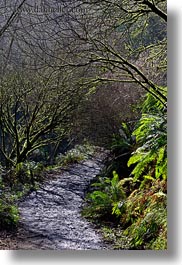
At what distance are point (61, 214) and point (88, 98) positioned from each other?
820 millimetres

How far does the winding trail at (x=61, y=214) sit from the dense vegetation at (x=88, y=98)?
0.07 metres

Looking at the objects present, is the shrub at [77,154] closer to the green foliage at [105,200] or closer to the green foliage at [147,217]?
the green foliage at [105,200]

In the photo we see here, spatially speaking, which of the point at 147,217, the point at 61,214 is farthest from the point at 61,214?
the point at 147,217

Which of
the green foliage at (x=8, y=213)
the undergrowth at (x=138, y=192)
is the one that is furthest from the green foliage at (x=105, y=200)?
the green foliage at (x=8, y=213)

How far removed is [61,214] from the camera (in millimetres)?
3061

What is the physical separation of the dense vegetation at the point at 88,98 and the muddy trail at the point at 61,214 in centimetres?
6

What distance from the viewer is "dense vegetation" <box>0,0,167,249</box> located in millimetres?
3117

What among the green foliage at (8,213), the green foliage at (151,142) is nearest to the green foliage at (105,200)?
the green foliage at (151,142)

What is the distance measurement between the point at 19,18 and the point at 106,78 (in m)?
0.73

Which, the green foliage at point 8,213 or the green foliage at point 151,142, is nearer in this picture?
the green foliage at point 8,213

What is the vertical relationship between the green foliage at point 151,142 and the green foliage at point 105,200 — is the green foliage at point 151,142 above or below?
above

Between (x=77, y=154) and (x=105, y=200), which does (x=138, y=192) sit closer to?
(x=105, y=200)

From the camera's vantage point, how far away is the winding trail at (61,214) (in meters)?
3.00

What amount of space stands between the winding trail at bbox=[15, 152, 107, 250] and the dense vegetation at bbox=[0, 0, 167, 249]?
0.22 feet
